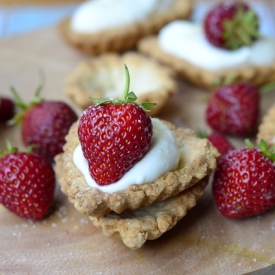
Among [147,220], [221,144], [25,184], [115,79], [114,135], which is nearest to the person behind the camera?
[114,135]

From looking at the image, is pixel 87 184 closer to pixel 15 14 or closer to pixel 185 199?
pixel 185 199

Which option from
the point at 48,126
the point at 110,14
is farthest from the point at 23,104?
the point at 110,14

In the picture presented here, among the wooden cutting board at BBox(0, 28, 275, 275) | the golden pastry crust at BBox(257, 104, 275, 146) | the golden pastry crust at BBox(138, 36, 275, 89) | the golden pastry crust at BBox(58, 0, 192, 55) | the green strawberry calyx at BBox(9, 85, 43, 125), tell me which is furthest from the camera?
the golden pastry crust at BBox(58, 0, 192, 55)

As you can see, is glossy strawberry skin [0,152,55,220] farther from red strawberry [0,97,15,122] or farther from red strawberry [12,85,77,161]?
red strawberry [0,97,15,122]

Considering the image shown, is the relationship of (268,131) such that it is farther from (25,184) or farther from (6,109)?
(6,109)

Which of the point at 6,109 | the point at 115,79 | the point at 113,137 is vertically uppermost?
the point at 113,137

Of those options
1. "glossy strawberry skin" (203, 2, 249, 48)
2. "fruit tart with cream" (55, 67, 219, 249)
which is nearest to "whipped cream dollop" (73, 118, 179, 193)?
"fruit tart with cream" (55, 67, 219, 249)
